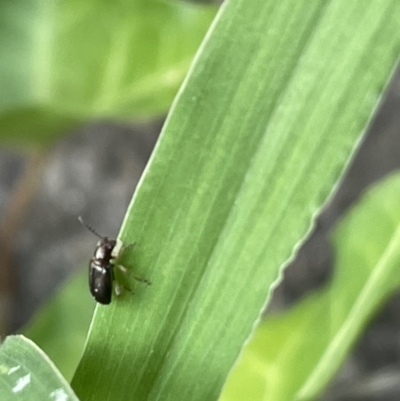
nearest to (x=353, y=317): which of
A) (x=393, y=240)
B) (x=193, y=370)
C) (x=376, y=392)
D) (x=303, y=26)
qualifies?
(x=393, y=240)

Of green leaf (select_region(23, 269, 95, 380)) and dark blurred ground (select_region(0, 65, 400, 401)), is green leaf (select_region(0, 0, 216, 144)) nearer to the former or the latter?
green leaf (select_region(23, 269, 95, 380))

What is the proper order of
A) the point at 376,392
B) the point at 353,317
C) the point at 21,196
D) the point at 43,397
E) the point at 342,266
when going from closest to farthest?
the point at 43,397
the point at 353,317
the point at 342,266
the point at 21,196
the point at 376,392

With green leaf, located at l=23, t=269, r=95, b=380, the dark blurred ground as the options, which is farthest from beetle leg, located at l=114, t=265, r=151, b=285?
the dark blurred ground

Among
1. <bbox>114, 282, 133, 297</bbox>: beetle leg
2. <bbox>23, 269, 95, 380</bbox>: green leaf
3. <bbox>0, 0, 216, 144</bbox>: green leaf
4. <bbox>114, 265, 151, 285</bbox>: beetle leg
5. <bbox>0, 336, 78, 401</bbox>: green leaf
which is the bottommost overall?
<bbox>0, 336, 78, 401</bbox>: green leaf

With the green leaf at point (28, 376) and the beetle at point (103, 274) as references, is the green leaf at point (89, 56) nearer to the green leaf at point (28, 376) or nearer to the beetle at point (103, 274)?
the beetle at point (103, 274)

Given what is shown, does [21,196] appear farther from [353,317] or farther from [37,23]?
[353,317]

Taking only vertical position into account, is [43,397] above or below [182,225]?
below
